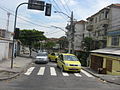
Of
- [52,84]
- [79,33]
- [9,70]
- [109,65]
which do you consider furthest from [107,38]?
[79,33]

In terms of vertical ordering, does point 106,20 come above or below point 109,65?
above

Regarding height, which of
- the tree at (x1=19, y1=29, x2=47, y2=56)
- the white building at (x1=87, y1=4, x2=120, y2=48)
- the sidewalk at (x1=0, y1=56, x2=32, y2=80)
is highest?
the white building at (x1=87, y1=4, x2=120, y2=48)

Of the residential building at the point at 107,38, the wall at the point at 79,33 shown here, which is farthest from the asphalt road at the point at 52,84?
the wall at the point at 79,33

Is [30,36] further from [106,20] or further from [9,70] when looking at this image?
[9,70]

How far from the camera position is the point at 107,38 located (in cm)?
2445

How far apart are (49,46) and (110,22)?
221 ft

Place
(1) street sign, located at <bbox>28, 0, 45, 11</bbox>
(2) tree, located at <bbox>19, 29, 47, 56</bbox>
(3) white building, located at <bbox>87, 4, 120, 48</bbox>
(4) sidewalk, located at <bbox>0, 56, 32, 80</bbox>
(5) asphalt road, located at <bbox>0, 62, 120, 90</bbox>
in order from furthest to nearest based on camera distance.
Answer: (2) tree, located at <bbox>19, 29, 47, 56</bbox>, (3) white building, located at <bbox>87, 4, 120, 48</bbox>, (1) street sign, located at <bbox>28, 0, 45, 11</bbox>, (4) sidewalk, located at <bbox>0, 56, 32, 80</bbox>, (5) asphalt road, located at <bbox>0, 62, 120, 90</bbox>

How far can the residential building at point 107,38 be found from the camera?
18319mm

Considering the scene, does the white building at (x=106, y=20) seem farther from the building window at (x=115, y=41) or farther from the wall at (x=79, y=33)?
the wall at (x=79, y=33)

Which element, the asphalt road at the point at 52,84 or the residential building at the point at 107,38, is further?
the residential building at the point at 107,38

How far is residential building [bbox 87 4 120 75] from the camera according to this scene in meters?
18.3

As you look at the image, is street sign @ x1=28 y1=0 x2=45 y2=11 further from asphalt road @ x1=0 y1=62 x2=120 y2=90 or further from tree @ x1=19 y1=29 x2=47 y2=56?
tree @ x1=19 y1=29 x2=47 y2=56

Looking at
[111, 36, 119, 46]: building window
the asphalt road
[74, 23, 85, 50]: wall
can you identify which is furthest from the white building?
the asphalt road

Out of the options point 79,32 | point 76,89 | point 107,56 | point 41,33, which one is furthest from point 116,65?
point 79,32
